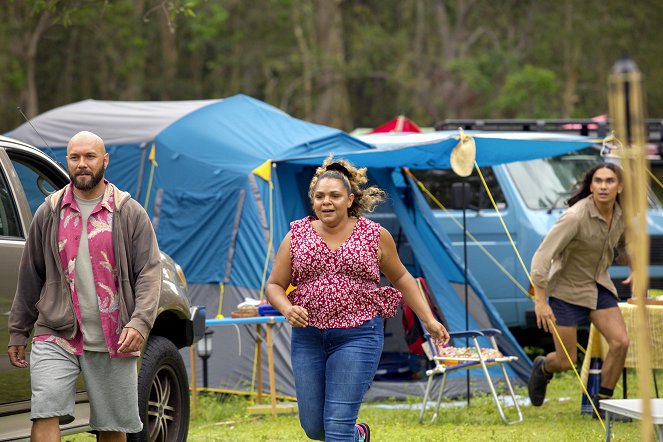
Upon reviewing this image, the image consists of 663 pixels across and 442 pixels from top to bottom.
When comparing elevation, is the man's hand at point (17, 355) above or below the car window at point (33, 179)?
below

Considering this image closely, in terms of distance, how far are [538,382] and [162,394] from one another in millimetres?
3427

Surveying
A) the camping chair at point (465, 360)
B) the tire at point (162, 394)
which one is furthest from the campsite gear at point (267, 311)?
the tire at point (162, 394)

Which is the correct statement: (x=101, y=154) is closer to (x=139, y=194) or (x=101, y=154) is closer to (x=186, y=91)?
(x=139, y=194)

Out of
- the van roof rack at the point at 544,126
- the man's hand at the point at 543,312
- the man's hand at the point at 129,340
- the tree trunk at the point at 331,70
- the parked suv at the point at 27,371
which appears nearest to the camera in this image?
the man's hand at the point at 129,340

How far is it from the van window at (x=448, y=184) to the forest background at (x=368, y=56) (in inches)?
739

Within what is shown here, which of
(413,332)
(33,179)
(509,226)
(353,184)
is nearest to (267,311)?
(413,332)

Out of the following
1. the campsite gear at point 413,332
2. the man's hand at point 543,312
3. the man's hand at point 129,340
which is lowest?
the campsite gear at point 413,332

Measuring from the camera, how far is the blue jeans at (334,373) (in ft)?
18.5

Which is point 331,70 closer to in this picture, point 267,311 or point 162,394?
point 267,311

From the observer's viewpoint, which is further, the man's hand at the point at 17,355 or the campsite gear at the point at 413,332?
the campsite gear at the point at 413,332

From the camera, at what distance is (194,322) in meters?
7.31

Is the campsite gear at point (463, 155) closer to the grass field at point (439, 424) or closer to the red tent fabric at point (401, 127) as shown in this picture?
the grass field at point (439, 424)

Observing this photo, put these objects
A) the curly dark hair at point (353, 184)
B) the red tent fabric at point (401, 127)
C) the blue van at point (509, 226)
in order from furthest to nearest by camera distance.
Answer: the red tent fabric at point (401, 127) → the blue van at point (509, 226) → the curly dark hair at point (353, 184)

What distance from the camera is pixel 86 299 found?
5344 mm
